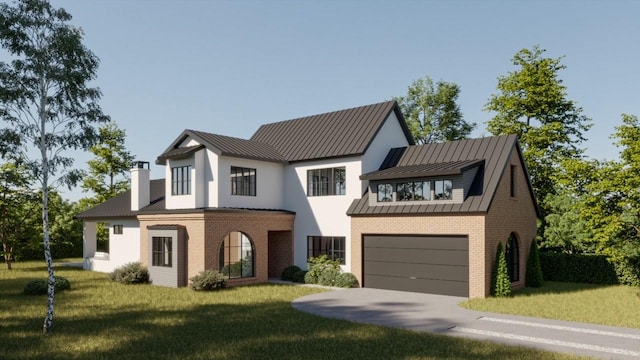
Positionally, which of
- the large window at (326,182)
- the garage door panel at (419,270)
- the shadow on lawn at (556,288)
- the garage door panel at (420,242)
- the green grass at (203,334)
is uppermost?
the large window at (326,182)

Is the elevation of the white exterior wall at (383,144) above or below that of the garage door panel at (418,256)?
above

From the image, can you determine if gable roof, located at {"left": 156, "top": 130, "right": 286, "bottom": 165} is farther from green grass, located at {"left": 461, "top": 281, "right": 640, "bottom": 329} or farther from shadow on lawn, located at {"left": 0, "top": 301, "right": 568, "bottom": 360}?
green grass, located at {"left": 461, "top": 281, "right": 640, "bottom": 329}

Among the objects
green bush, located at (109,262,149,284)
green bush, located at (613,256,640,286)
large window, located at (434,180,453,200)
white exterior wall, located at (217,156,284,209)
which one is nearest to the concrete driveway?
Result: large window, located at (434,180,453,200)

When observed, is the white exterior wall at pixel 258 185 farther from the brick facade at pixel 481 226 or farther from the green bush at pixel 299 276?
the brick facade at pixel 481 226

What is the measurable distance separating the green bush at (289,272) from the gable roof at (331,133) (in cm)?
619

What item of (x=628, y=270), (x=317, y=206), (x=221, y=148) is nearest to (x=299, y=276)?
(x=317, y=206)

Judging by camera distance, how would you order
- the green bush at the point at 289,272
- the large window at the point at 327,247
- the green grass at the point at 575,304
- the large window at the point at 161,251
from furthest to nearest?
the green bush at the point at 289,272, the large window at the point at 327,247, the large window at the point at 161,251, the green grass at the point at 575,304

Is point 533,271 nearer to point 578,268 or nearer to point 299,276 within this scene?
point 578,268

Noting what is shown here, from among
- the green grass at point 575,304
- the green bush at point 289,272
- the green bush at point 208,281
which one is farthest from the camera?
the green bush at point 289,272

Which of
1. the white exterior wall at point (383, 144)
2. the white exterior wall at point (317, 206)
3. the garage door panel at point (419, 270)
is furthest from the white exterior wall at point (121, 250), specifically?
the garage door panel at point (419, 270)

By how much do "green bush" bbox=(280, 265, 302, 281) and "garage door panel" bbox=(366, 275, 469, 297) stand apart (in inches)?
176

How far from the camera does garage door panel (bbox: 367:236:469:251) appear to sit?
2142 centimetres

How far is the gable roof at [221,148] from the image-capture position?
2533cm

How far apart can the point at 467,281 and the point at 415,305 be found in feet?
10.9
